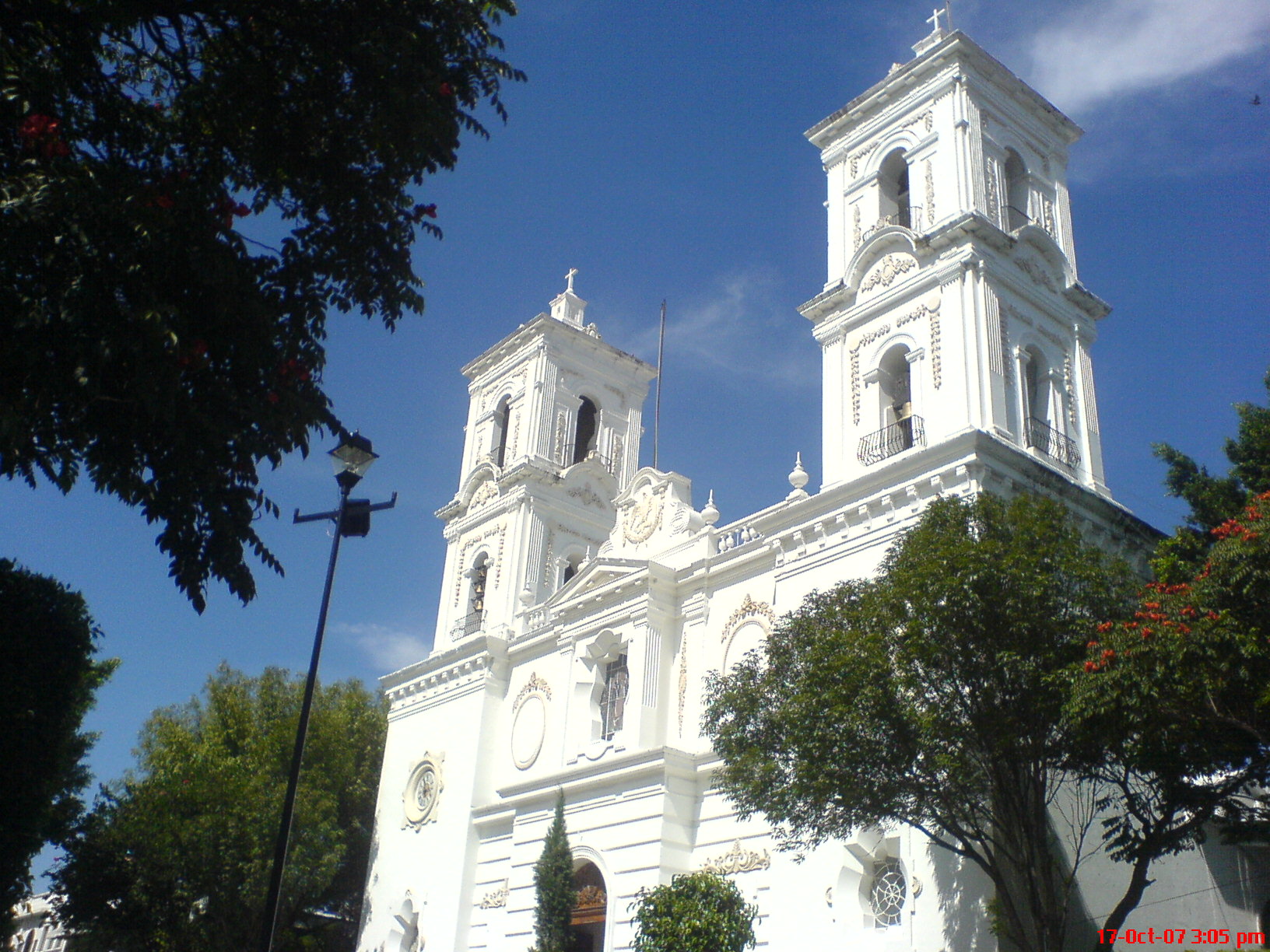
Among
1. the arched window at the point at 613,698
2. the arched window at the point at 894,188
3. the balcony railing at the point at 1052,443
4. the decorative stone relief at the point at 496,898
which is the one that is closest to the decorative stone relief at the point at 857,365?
the arched window at the point at 894,188

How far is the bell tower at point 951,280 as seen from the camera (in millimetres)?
20734

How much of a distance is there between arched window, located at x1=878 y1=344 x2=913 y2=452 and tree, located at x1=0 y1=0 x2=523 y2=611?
43.3ft

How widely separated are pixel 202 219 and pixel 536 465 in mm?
22550

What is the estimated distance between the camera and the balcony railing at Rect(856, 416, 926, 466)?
69.5 ft

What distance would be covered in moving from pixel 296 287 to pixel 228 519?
186 centimetres

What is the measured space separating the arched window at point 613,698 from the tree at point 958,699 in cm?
972

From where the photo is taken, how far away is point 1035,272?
2259 cm

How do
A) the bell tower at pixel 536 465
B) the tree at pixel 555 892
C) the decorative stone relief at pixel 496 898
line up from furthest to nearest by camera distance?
the bell tower at pixel 536 465 < the decorative stone relief at pixel 496 898 < the tree at pixel 555 892

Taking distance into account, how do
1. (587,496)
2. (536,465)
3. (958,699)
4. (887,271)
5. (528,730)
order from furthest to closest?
(587,496) < (536,465) < (528,730) < (887,271) < (958,699)

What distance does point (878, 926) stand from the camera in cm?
1727

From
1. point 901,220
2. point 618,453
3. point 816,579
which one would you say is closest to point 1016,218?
point 901,220

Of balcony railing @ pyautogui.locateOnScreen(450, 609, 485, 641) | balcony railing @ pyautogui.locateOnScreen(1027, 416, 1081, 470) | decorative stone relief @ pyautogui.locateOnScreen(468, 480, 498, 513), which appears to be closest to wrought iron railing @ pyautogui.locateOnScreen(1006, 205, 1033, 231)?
balcony railing @ pyautogui.locateOnScreen(1027, 416, 1081, 470)

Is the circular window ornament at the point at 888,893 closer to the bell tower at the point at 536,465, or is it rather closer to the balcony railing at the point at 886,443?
the balcony railing at the point at 886,443

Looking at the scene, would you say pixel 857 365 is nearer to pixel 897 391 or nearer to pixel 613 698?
pixel 897 391
